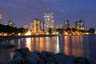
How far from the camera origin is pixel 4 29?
7032 inches

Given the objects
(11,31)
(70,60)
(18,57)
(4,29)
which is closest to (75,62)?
(70,60)

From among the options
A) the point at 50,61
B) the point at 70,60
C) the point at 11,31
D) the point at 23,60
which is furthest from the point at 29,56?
the point at 11,31

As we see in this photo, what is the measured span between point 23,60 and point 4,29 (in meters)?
158

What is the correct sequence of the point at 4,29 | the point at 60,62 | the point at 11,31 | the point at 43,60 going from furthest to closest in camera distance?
the point at 11,31
the point at 4,29
the point at 43,60
the point at 60,62

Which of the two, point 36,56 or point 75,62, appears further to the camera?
point 36,56

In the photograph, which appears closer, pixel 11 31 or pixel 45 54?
pixel 45 54

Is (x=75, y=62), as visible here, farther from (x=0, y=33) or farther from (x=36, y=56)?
(x=0, y=33)

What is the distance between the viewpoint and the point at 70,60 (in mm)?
21078

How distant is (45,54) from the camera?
76.8 feet

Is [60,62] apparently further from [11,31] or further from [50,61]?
[11,31]

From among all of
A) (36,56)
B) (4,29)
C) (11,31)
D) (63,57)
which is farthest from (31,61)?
(11,31)

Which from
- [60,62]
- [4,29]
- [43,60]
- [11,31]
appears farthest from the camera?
[11,31]

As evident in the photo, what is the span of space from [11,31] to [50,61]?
17149cm

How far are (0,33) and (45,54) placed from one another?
540ft
